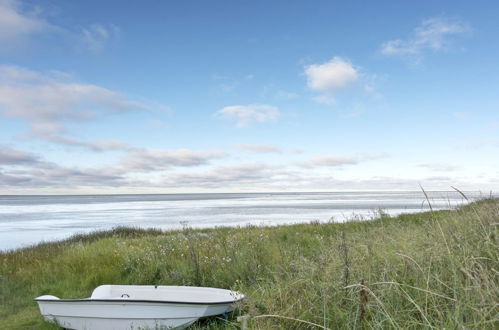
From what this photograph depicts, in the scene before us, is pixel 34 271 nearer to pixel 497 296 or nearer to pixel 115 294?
pixel 115 294

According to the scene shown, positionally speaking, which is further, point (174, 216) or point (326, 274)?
point (174, 216)

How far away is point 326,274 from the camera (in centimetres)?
528

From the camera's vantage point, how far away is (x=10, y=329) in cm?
751

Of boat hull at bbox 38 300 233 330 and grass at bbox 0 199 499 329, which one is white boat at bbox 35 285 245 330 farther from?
grass at bbox 0 199 499 329

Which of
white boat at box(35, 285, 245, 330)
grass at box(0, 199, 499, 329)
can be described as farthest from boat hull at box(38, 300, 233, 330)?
grass at box(0, 199, 499, 329)

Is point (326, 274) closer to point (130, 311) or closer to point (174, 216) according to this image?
point (130, 311)

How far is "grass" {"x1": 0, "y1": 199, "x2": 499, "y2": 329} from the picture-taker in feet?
Answer: 12.4

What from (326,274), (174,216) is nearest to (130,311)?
(326,274)

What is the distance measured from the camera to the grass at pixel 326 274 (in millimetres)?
3777

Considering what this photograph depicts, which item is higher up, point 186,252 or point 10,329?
point 186,252

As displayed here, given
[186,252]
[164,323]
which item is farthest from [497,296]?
[186,252]

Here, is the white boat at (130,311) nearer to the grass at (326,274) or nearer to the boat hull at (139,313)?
the boat hull at (139,313)

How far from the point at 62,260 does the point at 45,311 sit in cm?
527

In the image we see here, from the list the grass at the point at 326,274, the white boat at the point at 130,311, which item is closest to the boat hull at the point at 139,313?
the white boat at the point at 130,311
